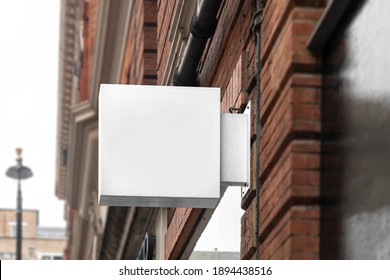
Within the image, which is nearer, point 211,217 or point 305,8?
point 305,8

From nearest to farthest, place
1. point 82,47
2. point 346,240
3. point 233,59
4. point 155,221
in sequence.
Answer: point 346,240
point 233,59
point 155,221
point 82,47

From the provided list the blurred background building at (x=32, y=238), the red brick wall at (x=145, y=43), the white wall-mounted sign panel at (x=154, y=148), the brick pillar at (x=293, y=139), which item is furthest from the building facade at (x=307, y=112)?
the blurred background building at (x=32, y=238)

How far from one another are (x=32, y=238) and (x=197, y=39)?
92.3 m

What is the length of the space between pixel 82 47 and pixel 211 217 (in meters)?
23.1

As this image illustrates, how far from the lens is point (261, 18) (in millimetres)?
7617

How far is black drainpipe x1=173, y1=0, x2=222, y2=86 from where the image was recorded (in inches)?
362

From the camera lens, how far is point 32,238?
100812 mm

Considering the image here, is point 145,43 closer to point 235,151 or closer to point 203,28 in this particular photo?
point 203,28

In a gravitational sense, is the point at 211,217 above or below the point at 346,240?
above

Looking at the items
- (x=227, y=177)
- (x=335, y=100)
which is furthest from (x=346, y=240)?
(x=227, y=177)

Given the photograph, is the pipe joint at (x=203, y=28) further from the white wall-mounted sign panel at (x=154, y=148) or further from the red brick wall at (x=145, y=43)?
the red brick wall at (x=145, y=43)
